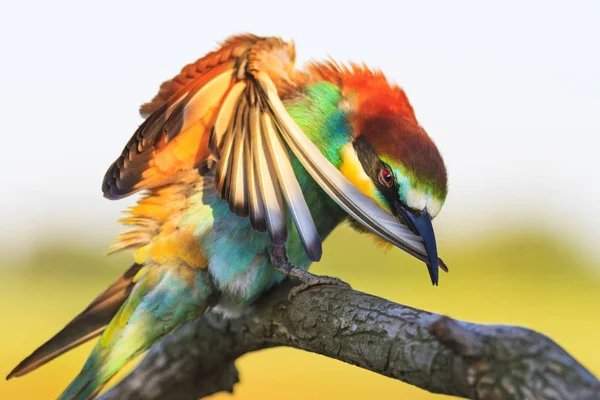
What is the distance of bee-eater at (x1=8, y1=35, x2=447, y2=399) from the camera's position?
1511 mm

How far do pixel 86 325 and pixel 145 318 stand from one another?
0.13 metres

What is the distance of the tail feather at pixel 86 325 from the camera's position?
1598 millimetres

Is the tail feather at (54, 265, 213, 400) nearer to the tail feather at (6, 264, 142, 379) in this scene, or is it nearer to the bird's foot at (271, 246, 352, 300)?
the tail feather at (6, 264, 142, 379)

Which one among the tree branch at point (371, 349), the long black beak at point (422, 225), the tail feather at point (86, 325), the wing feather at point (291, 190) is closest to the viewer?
the tree branch at point (371, 349)

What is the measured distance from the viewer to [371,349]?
1.20m

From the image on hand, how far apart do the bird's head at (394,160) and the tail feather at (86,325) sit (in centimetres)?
54

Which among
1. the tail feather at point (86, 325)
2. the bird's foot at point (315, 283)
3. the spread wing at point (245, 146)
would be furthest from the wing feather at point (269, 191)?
the tail feather at point (86, 325)

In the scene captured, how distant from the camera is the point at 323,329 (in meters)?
1.34

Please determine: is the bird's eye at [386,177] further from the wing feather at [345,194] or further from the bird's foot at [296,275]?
the bird's foot at [296,275]

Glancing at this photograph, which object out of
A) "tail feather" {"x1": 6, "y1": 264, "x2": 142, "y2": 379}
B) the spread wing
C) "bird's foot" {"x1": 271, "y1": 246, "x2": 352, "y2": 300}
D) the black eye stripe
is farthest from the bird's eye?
"tail feather" {"x1": 6, "y1": 264, "x2": 142, "y2": 379}

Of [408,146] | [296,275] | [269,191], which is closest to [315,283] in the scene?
[296,275]

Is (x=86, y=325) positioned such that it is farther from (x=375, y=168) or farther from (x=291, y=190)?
(x=375, y=168)

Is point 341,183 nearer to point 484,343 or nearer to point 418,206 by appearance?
point 418,206

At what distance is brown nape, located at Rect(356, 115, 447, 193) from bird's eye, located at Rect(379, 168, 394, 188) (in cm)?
3
